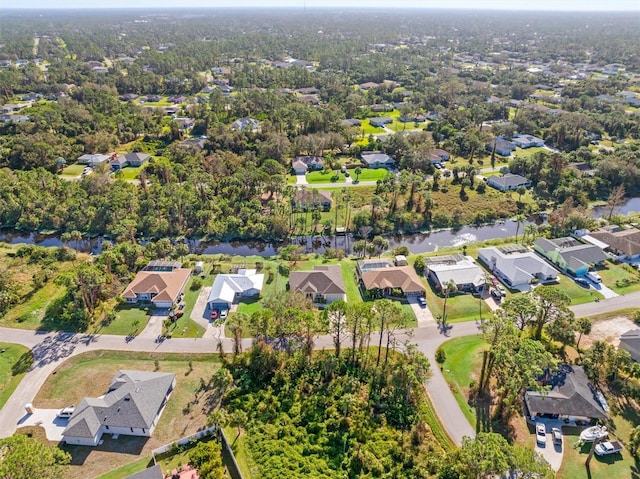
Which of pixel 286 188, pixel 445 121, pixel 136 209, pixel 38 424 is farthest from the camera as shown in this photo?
pixel 445 121

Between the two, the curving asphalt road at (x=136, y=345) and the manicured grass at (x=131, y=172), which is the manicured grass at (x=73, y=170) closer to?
the manicured grass at (x=131, y=172)

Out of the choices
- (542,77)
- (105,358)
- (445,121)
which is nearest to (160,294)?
(105,358)

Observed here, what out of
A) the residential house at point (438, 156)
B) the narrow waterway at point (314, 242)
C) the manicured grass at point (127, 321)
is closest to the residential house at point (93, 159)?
the narrow waterway at point (314, 242)

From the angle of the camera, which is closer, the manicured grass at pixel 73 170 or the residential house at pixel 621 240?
the residential house at pixel 621 240

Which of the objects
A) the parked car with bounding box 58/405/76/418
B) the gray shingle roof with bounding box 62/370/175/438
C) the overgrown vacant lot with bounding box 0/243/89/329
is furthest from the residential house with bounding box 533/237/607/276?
the overgrown vacant lot with bounding box 0/243/89/329

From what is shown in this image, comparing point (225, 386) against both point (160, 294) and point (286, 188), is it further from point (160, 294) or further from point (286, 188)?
point (286, 188)

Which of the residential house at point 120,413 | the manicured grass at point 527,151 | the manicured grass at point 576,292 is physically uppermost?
the manicured grass at point 527,151

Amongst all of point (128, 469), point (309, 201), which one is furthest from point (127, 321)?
point (309, 201)
